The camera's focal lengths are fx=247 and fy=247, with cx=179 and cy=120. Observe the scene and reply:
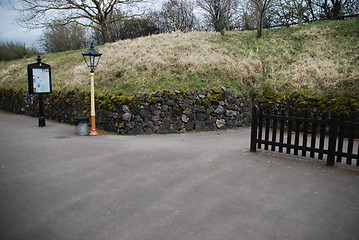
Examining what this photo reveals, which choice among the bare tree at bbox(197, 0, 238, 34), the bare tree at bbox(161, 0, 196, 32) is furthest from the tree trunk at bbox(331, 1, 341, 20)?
the bare tree at bbox(161, 0, 196, 32)

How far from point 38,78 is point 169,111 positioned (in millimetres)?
6810

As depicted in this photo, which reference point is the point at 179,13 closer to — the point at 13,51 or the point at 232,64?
the point at 13,51

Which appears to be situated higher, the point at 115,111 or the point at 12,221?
the point at 115,111

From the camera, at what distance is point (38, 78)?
12016 millimetres

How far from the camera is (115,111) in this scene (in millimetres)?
10539

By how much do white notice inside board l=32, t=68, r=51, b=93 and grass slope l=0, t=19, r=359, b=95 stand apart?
1.60 meters

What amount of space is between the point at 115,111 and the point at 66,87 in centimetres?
532

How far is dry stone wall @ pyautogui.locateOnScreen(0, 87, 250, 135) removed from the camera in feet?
33.7

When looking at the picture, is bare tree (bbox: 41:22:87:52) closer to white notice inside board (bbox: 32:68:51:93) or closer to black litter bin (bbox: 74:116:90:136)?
white notice inside board (bbox: 32:68:51:93)

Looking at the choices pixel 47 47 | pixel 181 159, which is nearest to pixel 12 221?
pixel 181 159

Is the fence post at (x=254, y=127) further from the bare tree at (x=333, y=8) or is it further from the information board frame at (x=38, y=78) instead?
the bare tree at (x=333, y=8)

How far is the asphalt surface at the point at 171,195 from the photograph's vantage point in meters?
3.36

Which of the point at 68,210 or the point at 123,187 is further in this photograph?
the point at 123,187

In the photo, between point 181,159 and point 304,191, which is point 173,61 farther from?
point 304,191
